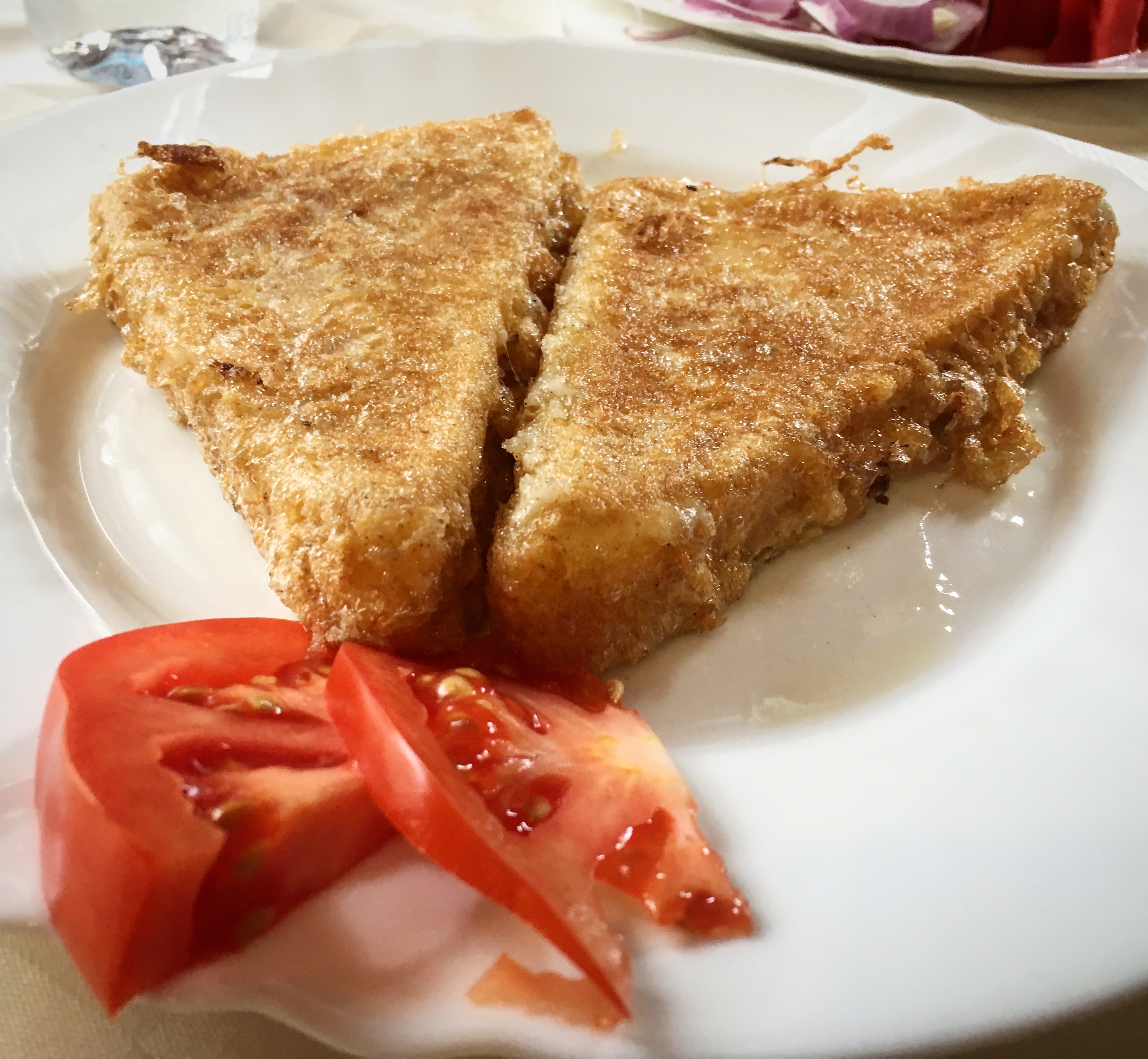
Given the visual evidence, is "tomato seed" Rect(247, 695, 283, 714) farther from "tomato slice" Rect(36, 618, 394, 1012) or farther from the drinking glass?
the drinking glass

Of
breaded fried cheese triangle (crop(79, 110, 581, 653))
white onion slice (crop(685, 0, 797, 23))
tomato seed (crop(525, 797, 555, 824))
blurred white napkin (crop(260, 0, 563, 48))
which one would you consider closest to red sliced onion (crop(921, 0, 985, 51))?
white onion slice (crop(685, 0, 797, 23))

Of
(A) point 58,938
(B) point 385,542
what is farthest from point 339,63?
(A) point 58,938

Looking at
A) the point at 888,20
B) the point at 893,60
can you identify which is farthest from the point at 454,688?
the point at 888,20

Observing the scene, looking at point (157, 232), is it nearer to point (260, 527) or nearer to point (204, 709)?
point (260, 527)

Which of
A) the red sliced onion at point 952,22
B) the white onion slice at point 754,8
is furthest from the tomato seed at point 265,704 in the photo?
the red sliced onion at point 952,22

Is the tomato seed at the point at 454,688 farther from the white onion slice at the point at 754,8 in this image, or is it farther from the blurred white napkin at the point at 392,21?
the white onion slice at the point at 754,8

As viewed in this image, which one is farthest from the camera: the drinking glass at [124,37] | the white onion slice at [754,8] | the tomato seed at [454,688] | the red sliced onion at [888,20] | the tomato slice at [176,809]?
the white onion slice at [754,8]
